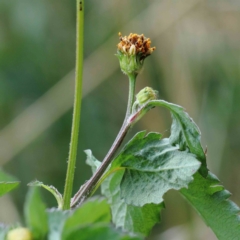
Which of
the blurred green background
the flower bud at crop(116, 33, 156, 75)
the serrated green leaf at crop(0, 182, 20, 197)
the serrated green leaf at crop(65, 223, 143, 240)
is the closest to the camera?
the serrated green leaf at crop(65, 223, 143, 240)

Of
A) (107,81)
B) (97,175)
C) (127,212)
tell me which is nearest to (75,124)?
(97,175)

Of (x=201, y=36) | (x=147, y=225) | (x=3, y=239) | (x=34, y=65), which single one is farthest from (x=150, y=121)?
(x=3, y=239)

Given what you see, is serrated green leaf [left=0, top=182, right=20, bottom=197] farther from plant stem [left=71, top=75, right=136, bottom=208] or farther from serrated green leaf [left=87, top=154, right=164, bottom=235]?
serrated green leaf [left=87, top=154, right=164, bottom=235]

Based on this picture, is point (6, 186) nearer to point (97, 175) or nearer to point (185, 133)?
point (97, 175)

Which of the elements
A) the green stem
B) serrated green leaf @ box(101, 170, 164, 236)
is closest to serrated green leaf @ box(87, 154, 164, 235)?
serrated green leaf @ box(101, 170, 164, 236)

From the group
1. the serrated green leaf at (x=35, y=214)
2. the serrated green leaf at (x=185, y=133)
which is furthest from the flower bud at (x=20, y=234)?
the serrated green leaf at (x=185, y=133)

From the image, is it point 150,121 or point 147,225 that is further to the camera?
point 150,121

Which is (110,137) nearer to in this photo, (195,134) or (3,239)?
(195,134)
